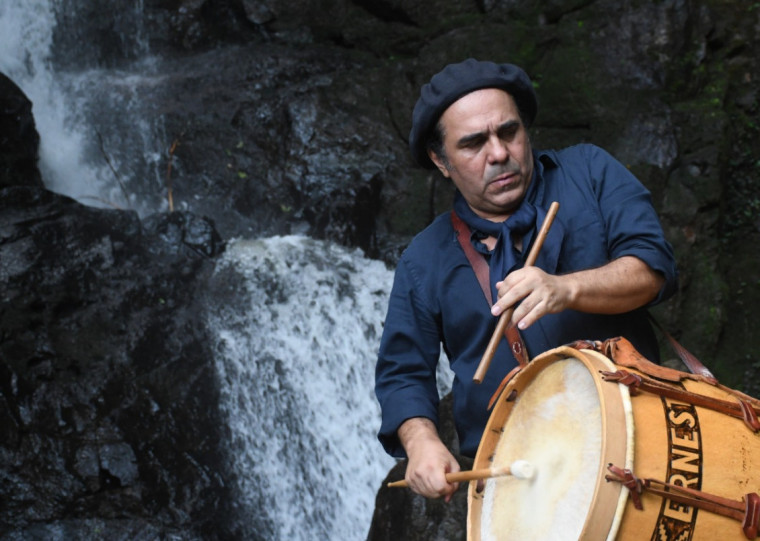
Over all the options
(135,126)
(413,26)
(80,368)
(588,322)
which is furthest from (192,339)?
(413,26)

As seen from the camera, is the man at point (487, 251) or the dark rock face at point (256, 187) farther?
the dark rock face at point (256, 187)

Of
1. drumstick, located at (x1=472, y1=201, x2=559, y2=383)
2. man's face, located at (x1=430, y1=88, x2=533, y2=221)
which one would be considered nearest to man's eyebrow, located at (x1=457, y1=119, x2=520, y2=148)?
man's face, located at (x1=430, y1=88, x2=533, y2=221)

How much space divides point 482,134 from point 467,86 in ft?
0.50

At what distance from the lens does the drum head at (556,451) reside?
155cm

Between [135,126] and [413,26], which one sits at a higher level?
[413,26]

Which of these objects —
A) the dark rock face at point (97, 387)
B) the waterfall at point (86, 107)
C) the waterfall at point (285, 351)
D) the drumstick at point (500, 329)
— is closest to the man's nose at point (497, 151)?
the drumstick at point (500, 329)

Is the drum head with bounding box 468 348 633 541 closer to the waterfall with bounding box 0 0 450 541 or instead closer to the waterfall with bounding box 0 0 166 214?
the waterfall with bounding box 0 0 450 541

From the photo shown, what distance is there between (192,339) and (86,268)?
1015 millimetres

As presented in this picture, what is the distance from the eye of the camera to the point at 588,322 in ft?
6.93

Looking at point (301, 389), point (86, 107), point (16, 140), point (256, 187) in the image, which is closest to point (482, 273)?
point (301, 389)

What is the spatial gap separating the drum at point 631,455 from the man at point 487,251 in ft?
0.84

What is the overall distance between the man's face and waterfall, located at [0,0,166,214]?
615 cm

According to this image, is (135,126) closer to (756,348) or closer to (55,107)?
(55,107)

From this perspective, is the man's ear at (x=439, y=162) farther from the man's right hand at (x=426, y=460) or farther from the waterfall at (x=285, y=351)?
the waterfall at (x=285, y=351)
